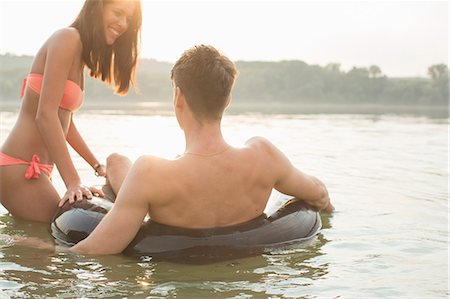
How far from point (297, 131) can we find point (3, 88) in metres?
26.6

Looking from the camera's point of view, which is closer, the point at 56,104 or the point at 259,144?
the point at 259,144

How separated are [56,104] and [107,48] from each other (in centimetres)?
61

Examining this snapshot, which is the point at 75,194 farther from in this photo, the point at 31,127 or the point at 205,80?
the point at 205,80

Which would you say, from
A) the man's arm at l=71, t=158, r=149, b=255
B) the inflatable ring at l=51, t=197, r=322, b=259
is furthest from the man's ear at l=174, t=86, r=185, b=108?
the inflatable ring at l=51, t=197, r=322, b=259

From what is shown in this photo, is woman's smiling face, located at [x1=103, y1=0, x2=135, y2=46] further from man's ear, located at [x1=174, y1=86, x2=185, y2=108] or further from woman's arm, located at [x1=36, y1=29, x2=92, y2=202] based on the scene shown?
man's ear, located at [x1=174, y1=86, x2=185, y2=108]

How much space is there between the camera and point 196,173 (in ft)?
12.9

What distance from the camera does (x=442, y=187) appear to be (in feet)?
25.8

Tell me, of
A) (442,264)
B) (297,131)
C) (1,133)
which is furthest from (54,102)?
(297,131)

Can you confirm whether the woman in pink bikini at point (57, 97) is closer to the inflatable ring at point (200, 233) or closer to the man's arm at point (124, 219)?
the inflatable ring at point (200, 233)

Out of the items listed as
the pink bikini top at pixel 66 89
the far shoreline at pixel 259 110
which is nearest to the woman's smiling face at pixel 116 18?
the pink bikini top at pixel 66 89

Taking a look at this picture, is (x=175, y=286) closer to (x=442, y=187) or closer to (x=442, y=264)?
(x=442, y=264)

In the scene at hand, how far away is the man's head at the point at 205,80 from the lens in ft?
12.7

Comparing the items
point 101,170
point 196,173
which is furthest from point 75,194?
point 196,173

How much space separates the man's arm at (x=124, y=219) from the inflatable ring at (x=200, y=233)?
0.16m
